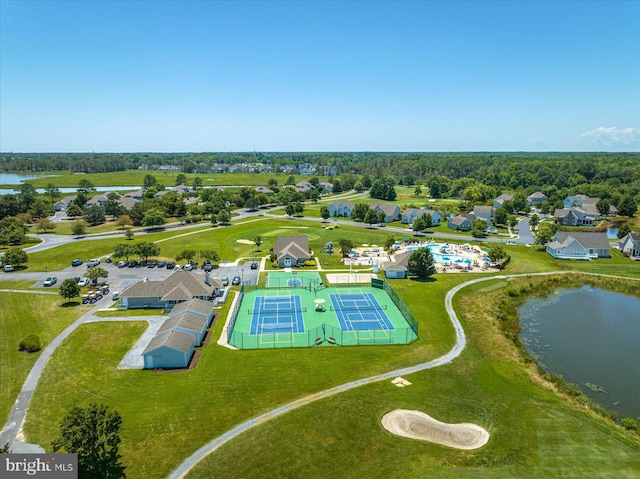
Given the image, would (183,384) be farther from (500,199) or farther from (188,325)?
(500,199)

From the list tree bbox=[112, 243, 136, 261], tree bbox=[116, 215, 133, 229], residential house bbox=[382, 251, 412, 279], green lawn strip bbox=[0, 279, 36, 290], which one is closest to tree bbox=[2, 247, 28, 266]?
green lawn strip bbox=[0, 279, 36, 290]

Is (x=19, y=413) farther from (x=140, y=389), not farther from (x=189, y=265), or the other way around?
(x=189, y=265)

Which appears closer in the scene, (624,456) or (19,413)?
(624,456)

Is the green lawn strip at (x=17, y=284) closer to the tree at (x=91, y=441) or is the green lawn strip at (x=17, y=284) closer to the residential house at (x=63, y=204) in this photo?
the tree at (x=91, y=441)

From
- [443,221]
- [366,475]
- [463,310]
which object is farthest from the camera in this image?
[443,221]

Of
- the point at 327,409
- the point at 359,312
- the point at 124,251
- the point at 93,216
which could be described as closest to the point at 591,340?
the point at 359,312

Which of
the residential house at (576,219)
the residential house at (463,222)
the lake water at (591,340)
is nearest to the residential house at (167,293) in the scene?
the lake water at (591,340)

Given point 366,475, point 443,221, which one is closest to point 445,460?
point 366,475
